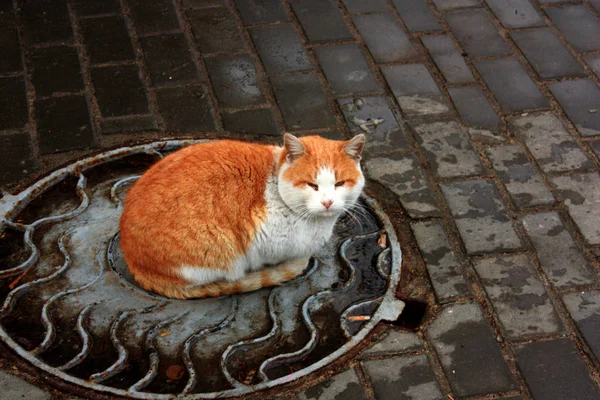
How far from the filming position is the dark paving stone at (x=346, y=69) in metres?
5.12

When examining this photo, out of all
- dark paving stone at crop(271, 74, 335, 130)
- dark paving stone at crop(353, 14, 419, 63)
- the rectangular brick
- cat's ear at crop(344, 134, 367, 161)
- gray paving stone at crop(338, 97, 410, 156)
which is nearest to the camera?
cat's ear at crop(344, 134, 367, 161)

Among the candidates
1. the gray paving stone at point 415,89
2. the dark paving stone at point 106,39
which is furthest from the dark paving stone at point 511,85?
the dark paving stone at point 106,39

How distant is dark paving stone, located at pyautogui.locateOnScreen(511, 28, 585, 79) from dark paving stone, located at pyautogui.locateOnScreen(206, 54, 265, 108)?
208 centimetres

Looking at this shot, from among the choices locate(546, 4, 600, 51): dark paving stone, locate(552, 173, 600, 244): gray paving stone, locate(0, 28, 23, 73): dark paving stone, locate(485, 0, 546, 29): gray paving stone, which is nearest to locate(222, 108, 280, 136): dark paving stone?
locate(0, 28, 23, 73): dark paving stone

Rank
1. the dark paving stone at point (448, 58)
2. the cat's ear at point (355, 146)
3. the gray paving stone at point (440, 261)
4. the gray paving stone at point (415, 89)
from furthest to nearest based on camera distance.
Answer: the dark paving stone at point (448, 58), the gray paving stone at point (415, 89), the gray paving stone at point (440, 261), the cat's ear at point (355, 146)

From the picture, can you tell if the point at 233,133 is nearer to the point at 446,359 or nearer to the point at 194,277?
the point at 194,277

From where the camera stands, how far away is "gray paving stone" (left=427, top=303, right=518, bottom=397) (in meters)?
3.43

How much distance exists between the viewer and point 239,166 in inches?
145

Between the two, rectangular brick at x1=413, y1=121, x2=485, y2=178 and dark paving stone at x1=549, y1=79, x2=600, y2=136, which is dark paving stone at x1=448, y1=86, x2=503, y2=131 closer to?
rectangular brick at x1=413, y1=121, x2=485, y2=178

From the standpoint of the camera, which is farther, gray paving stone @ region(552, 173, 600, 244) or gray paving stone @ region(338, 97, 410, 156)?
gray paving stone @ region(338, 97, 410, 156)

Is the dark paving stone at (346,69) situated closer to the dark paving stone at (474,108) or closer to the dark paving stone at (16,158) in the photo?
the dark paving stone at (474,108)

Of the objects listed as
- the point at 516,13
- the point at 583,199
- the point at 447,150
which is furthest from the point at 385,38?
the point at 583,199

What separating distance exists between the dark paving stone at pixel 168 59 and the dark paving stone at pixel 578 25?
2919 mm

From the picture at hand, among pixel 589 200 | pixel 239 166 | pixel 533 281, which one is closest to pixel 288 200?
pixel 239 166
